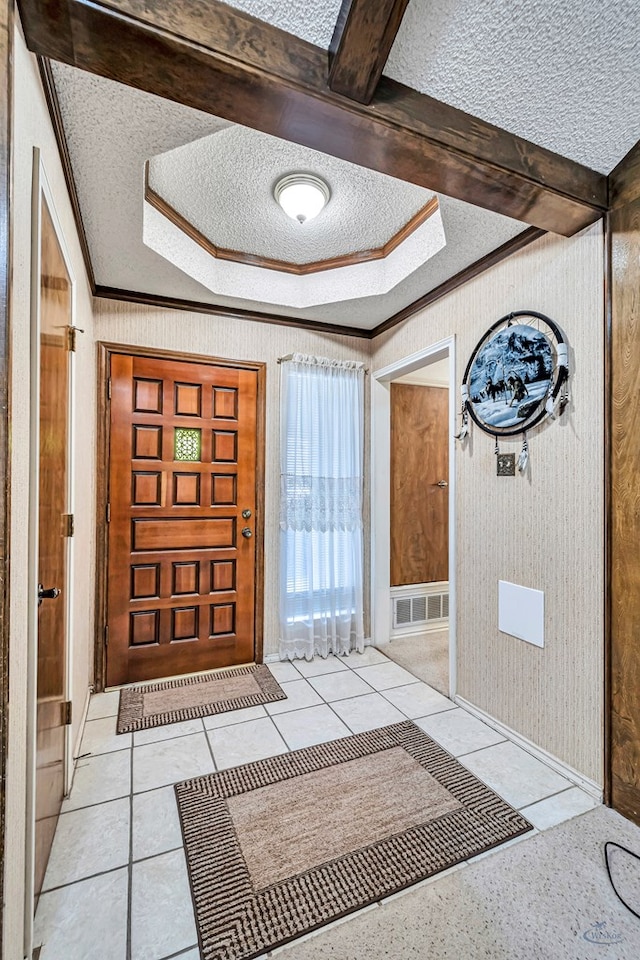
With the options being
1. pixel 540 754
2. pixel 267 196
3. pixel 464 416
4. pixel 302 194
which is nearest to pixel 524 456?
pixel 464 416

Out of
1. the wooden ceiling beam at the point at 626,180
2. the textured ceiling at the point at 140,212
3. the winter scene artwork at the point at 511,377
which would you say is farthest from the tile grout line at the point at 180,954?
the wooden ceiling beam at the point at 626,180

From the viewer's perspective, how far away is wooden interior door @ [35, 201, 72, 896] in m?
1.34

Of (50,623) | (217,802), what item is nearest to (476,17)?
(50,623)

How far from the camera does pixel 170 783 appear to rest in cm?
187

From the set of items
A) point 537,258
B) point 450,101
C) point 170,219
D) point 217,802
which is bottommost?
point 217,802

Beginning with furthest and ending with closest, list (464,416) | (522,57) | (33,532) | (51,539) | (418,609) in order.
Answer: (418,609), (464,416), (51,539), (522,57), (33,532)

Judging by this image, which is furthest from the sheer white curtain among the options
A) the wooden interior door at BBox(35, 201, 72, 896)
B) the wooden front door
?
the wooden interior door at BBox(35, 201, 72, 896)

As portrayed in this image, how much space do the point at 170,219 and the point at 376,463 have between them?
6.97ft

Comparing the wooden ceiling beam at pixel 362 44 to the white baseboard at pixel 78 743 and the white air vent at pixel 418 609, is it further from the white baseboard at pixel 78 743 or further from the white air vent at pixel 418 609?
the white air vent at pixel 418 609

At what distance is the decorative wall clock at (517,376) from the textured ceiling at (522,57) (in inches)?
29.4

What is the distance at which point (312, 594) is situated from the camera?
3197 mm

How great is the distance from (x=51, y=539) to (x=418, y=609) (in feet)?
10.1

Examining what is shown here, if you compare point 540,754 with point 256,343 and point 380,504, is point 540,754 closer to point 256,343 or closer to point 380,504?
point 380,504

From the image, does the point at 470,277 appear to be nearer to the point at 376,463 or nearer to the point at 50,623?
the point at 376,463
